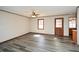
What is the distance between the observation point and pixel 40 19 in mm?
11828

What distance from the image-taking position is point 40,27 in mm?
11898

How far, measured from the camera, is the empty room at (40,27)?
5.83m

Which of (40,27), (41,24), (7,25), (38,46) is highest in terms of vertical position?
(41,24)

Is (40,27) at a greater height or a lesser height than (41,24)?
lesser

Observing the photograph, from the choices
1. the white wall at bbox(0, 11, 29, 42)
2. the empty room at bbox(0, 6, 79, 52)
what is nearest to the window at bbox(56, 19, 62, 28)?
the empty room at bbox(0, 6, 79, 52)

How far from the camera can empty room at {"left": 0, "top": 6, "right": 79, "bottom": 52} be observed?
5.83 metres

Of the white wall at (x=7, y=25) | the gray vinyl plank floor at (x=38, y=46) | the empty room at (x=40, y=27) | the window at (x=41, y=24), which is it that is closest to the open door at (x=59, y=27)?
the empty room at (x=40, y=27)

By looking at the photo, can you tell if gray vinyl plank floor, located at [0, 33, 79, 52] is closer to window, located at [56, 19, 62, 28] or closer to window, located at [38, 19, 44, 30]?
window, located at [56, 19, 62, 28]

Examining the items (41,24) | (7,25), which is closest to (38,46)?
(7,25)

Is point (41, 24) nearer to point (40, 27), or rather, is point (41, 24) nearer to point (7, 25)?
point (40, 27)

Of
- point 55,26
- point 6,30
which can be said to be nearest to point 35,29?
point 55,26
